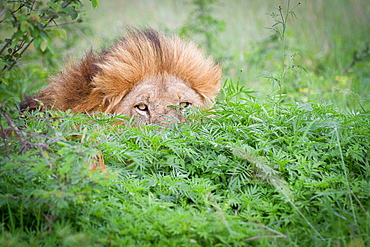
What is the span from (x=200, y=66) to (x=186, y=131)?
3.82 ft

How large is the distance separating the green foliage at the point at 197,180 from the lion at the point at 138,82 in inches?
16.6

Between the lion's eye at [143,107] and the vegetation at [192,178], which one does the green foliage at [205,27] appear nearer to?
the lion's eye at [143,107]

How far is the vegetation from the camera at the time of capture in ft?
8.19

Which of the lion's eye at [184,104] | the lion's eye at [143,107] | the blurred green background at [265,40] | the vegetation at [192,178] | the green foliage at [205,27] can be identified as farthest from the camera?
the green foliage at [205,27]

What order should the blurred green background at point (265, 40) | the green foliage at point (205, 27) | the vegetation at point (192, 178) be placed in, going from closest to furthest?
the vegetation at point (192, 178) < the blurred green background at point (265, 40) < the green foliage at point (205, 27)

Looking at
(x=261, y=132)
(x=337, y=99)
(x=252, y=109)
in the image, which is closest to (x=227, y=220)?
(x=261, y=132)

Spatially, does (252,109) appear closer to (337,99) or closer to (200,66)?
(200,66)

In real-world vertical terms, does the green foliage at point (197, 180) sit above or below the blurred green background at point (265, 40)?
below

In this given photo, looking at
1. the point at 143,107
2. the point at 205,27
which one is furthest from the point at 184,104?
the point at 205,27

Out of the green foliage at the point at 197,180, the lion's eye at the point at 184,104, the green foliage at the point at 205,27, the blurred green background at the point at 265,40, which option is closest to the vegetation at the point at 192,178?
the green foliage at the point at 197,180

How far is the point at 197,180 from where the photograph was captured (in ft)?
10.1

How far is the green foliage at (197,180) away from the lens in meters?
2.50

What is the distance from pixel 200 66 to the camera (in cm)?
439

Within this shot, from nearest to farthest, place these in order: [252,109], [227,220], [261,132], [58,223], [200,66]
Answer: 1. [58,223]
2. [227,220]
3. [261,132]
4. [252,109]
5. [200,66]
